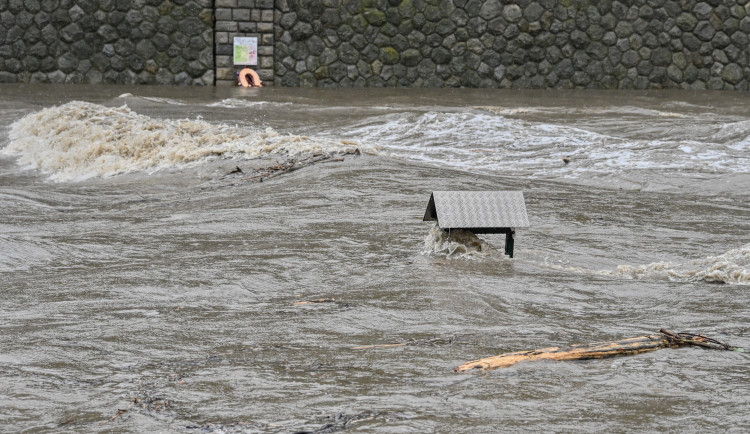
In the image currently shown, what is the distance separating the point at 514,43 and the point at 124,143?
311 inches

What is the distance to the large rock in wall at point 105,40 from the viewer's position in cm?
1508

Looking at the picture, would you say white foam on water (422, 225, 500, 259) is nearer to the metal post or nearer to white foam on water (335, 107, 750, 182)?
the metal post

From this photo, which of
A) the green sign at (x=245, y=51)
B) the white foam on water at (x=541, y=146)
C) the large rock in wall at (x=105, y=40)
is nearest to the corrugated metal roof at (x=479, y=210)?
the white foam on water at (x=541, y=146)

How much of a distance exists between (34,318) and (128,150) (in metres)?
5.91

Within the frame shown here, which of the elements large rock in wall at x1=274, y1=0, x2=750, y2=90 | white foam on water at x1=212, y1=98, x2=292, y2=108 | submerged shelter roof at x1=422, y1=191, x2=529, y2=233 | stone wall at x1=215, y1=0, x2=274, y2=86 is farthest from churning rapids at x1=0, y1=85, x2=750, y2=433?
large rock in wall at x1=274, y1=0, x2=750, y2=90

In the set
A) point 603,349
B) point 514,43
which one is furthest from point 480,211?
point 514,43

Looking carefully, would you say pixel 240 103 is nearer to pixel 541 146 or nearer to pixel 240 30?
pixel 240 30

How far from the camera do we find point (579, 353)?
3188 mm

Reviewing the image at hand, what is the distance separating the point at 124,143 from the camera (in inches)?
380

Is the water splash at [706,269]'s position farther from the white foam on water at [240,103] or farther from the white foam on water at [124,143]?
the white foam on water at [240,103]

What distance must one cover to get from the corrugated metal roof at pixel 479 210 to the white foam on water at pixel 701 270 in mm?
370

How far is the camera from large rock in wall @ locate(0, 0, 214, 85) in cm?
1508

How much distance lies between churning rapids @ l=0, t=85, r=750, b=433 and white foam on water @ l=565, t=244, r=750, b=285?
0.04ft

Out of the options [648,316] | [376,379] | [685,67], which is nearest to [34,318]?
[376,379]
